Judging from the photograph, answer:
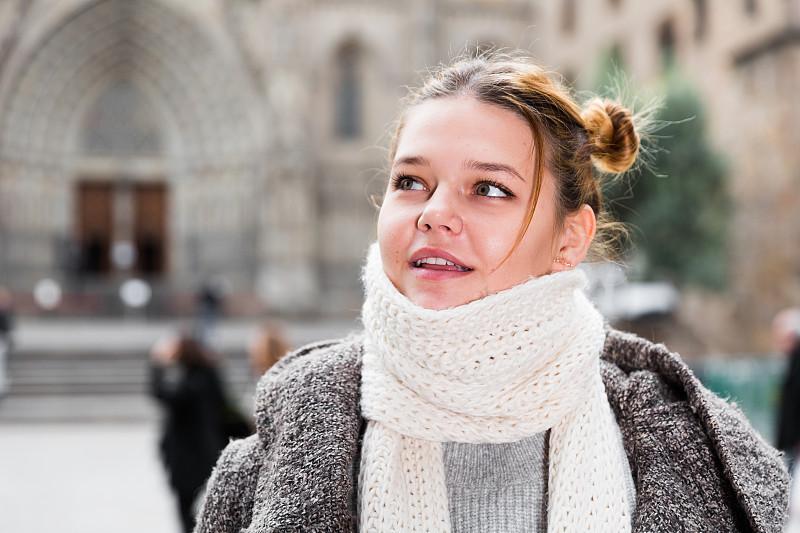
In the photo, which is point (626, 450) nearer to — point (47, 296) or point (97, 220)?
point (47, 296)

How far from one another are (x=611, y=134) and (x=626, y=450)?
656 mm

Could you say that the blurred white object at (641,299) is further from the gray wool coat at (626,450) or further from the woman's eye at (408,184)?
the woman's eye at (408,184)

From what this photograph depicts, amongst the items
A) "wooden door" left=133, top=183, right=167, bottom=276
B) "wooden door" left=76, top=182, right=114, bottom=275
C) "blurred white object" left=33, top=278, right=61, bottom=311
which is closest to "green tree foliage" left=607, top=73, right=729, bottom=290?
"wooden door" left=133, top=183, right=167, bottom=276

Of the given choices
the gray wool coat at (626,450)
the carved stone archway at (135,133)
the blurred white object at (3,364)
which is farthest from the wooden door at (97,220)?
the gray wool coat at (626,450)

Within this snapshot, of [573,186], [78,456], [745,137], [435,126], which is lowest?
[78,456]

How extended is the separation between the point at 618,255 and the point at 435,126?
2.62 ft

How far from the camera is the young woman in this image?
137 centimetres

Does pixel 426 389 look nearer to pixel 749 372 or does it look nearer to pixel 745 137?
pixel 749 372

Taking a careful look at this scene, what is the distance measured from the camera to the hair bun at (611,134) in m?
1.61

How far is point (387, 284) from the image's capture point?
4.69 ft

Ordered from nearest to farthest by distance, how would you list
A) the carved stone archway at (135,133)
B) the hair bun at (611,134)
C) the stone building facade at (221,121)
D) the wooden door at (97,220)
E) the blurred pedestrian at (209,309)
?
the hair bun at (611,134), the blurred pedestrian at (209,309), the stone building facade at (221,121), the carved stone archway at (135,133), the wooden door at (97,220)

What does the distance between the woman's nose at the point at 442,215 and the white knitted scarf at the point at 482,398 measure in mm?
136

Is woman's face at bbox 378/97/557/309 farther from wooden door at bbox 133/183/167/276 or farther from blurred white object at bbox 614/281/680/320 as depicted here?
wooden door at bbox 133/183/167/276

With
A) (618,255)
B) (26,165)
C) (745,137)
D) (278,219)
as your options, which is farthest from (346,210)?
(618,255)
